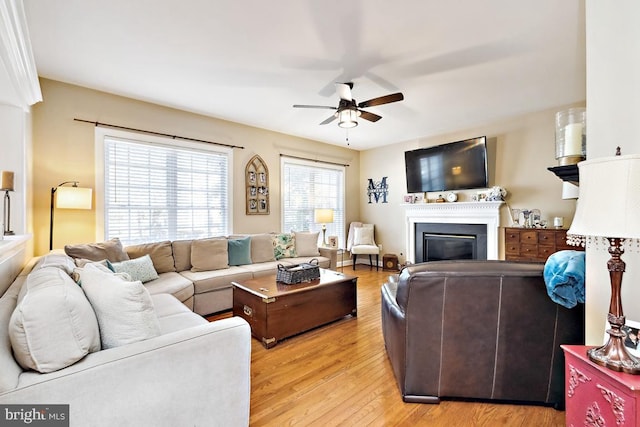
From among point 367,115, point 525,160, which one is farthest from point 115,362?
point 525,160

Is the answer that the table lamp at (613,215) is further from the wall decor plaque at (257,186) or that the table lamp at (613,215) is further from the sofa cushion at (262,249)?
the wall decor plaque at (257,186)

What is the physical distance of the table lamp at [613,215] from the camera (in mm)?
942

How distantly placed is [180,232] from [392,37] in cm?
359

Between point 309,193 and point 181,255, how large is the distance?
282 centimetres

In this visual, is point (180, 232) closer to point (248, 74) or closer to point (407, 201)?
point (248, 74)

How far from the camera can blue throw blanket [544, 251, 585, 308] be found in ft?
4.75

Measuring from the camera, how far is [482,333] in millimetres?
1702

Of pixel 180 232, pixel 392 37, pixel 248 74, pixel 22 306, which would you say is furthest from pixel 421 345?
pixel 180 232

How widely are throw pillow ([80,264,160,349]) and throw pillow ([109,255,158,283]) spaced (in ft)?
5.63

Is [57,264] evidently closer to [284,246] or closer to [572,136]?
[284,246]

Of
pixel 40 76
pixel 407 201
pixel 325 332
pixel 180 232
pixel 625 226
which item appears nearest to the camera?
pixel 625 226

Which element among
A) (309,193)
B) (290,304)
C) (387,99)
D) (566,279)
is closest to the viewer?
(566,279)

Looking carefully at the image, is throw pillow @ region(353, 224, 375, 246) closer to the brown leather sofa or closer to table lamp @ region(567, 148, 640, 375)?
the brown leather sofa

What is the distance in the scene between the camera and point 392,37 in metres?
2.40
